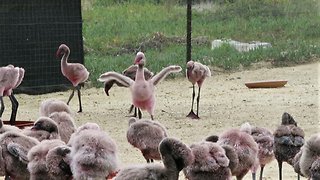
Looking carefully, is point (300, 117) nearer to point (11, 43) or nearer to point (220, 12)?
point (11, 43)

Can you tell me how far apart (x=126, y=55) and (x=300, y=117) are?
865cm

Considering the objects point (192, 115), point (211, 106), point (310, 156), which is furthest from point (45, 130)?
point (211, 106)

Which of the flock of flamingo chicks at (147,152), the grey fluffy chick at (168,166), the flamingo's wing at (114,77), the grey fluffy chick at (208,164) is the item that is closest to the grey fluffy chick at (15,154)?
the flock of flamingo chicks at (147,152)

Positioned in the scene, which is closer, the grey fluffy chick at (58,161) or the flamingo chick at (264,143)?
the grey fluffy chick at (58,161)

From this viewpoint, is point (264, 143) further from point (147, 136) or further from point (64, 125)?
point (64, 125)

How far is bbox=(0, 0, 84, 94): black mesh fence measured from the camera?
15.5m

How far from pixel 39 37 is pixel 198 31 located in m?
8.34

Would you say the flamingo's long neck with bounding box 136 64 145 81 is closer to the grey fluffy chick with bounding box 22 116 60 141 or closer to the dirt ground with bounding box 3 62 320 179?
the dirt ground with bounding box 3 62 320 179

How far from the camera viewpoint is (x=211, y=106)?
1346cm

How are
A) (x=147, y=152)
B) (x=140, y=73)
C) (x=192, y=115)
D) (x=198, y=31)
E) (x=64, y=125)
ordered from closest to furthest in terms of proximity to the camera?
(x=147, y=152)
(x=64, y=125)
(x=140, y=73)
(x=192, y=115)
(x=198, y=31)

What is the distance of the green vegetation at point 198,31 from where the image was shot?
19.1 metres

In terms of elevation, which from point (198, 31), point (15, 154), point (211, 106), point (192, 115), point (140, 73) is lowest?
point (198, 31)

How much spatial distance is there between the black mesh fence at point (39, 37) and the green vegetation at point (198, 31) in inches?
36.7

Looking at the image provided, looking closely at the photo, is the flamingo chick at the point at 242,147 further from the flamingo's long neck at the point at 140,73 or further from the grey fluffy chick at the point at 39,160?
the flamingo's long neck at the point at 140,73
